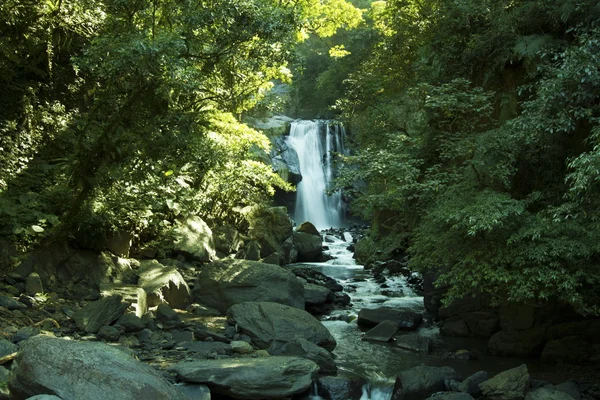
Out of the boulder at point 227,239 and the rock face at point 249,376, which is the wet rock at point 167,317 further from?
the boulder at point 227,239

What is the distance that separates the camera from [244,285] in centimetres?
1081

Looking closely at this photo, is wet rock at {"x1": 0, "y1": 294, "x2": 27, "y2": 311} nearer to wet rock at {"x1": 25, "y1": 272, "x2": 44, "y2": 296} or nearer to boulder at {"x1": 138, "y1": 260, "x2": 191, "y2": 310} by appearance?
wet rock at {"x1": 25, "y1": 272, "x2": 44, "y2": 296}

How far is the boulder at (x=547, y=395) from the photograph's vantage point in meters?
6.95

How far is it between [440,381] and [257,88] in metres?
9.23

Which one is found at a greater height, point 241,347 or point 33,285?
point 33,285

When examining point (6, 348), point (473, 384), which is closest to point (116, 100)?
point (6, 348)

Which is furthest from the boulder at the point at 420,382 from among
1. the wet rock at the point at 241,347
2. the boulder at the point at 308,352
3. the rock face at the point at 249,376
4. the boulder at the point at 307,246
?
the boulder at the point at 307,246

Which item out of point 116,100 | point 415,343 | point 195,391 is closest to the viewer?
point 195,391

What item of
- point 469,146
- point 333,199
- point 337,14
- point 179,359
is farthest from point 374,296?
point 333,199

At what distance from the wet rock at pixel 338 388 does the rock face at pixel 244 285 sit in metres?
3.26

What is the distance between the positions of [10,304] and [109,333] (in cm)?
154

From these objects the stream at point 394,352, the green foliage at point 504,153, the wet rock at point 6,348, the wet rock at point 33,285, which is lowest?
the stream at point 394,352

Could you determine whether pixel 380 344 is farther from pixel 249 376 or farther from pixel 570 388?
pixel 249 376

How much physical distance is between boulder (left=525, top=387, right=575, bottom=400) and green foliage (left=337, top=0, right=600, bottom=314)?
1.17 m
